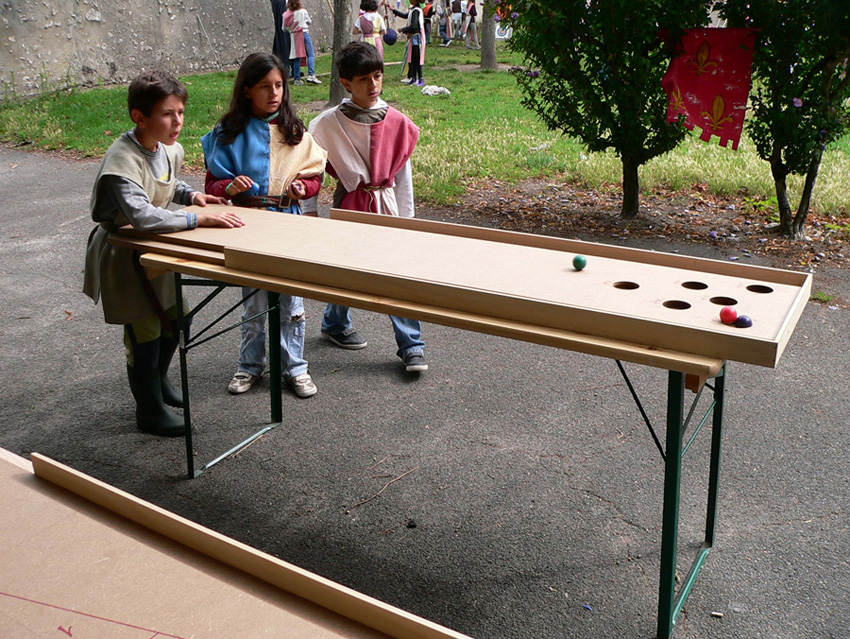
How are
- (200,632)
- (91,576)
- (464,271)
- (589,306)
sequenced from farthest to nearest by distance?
(464,271)
(589,306)
(91,576)
(200,632)

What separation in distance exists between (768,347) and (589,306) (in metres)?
0.46

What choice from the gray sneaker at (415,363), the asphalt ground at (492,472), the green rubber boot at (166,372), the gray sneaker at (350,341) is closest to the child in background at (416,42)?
the asphalt ground at (492,472)

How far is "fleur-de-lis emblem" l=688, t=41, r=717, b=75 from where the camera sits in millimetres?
6199

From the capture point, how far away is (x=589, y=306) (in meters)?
2.16

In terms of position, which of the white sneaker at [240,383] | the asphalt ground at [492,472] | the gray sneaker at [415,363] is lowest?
the asphalt ground at [492,472]

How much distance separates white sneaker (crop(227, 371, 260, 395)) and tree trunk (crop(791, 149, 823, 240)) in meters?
4.60

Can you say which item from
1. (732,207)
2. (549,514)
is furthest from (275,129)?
(732,207)

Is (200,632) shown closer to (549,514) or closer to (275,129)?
(549,514)

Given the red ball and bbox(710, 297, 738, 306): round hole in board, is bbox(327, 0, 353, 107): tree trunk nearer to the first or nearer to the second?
bbox(710, 297, 738, 306): round hole in board

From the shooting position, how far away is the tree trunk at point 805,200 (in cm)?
636

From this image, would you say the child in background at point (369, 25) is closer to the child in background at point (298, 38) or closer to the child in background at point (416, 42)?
the child in background at point (416, 42)

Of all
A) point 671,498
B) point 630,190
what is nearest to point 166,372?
point 671,498

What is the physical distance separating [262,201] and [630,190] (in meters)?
4.51

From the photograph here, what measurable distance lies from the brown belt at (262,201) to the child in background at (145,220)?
0.47 ft
